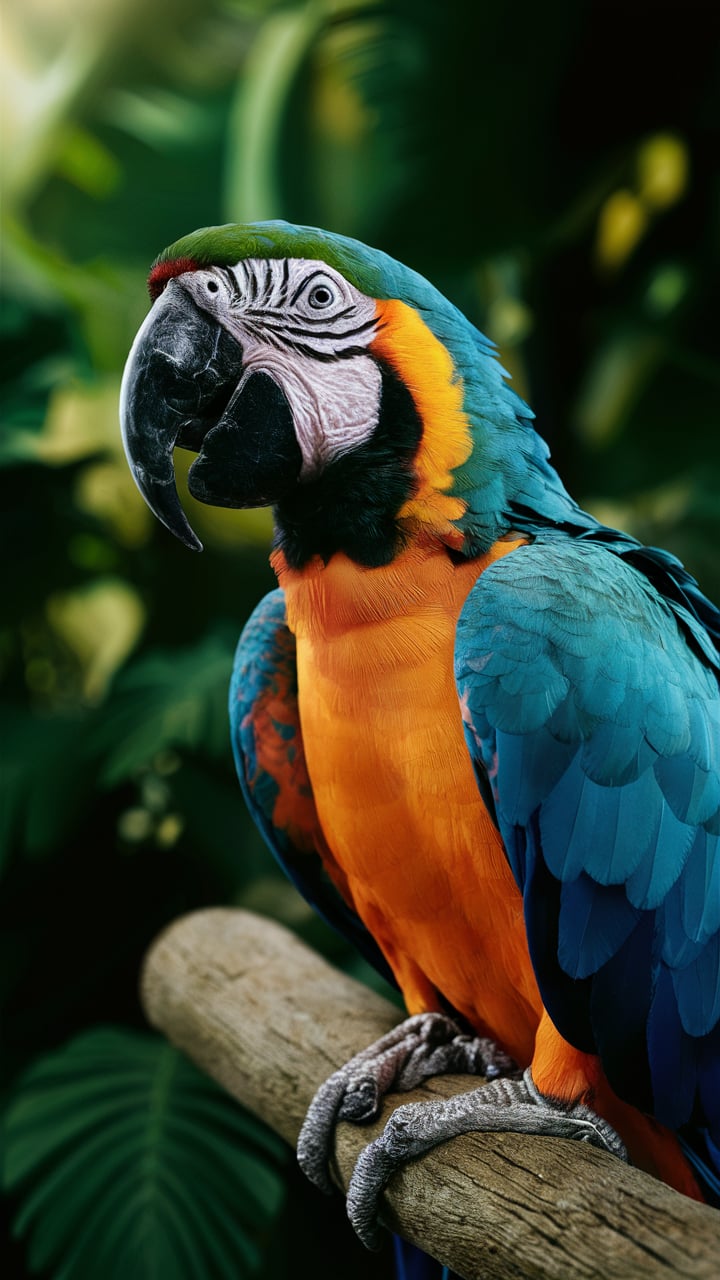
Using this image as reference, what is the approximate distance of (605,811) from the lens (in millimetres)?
991

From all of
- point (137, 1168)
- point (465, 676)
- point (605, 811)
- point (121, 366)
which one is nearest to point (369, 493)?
point (465, 676)

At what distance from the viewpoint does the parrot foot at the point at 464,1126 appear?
103cm

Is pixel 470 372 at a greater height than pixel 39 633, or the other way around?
pixel 470 372

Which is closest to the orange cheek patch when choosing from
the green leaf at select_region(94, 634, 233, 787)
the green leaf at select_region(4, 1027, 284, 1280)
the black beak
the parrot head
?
the parrot head

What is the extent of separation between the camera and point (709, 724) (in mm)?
1049

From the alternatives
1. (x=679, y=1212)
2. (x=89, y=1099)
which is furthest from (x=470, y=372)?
(x=89, y=1099)

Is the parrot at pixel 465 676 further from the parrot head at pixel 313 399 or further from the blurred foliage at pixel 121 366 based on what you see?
the blurred foliage at pixel 121 366

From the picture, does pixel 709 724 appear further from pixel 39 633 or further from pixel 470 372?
pixel 39 633

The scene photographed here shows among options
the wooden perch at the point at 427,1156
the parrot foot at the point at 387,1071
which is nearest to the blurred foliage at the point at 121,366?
the wooden perch at the point at 427,1156

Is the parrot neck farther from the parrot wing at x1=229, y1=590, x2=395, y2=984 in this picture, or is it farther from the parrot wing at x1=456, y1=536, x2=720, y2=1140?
the parrot wing at x1=229, y1=590, x2=395, y2=984

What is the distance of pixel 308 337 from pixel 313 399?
6 centimetres

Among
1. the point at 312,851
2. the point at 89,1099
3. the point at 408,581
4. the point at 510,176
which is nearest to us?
the point at 408,581

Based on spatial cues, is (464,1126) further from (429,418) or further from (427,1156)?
(429,418)

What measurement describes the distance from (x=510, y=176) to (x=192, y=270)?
1.58 metres
